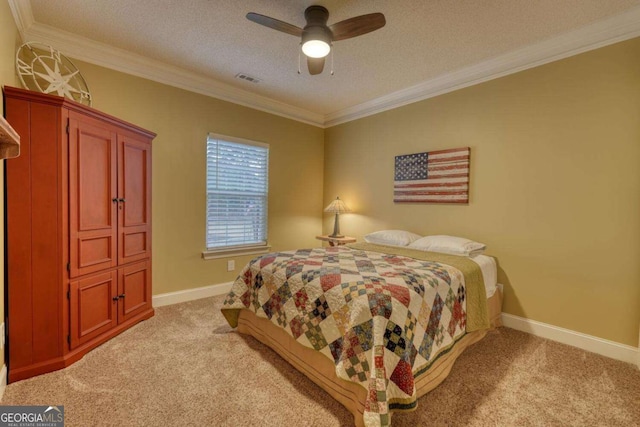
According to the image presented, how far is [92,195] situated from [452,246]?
122 inches

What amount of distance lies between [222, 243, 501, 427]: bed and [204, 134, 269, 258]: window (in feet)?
4.41

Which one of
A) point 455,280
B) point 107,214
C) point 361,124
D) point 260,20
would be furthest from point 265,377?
point 361,124

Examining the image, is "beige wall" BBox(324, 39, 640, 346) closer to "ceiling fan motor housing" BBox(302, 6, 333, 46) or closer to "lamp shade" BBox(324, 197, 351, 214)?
"lamp shade" BBox(324, 197, 351, 214)

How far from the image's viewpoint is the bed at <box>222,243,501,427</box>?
144 centimetres

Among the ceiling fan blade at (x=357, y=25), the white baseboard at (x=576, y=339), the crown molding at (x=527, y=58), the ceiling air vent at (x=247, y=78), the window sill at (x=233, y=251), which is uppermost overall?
the ceiling air vent at (x=247, y=78)

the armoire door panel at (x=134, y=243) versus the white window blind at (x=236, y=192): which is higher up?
the white window blind at (x=236, y=192)

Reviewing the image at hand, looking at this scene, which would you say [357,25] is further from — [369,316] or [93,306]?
[93,306]

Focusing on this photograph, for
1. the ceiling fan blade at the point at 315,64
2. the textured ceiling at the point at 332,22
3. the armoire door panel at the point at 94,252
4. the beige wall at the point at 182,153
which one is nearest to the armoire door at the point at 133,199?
the armoire door panel at the point at 94,252

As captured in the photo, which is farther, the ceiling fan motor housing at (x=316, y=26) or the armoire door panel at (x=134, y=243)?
the armoire door panel at (x=134, y=243)

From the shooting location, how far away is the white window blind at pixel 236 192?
3553mm

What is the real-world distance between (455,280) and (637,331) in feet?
4.79

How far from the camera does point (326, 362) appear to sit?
5.72 feet

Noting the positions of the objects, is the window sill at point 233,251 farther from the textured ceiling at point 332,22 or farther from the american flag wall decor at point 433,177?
the textured ceiling at point 332,22

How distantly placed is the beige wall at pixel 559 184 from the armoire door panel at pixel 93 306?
3.24 meters
